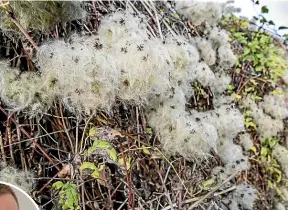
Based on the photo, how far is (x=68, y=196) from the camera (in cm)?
117

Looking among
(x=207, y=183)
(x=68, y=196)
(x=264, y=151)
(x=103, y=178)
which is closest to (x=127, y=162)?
(x=103, y=178)

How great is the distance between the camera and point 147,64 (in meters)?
1.18

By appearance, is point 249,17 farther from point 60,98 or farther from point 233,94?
point 60,98

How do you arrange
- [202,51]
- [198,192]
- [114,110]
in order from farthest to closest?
[202,51] → [198,192] → [114,110]

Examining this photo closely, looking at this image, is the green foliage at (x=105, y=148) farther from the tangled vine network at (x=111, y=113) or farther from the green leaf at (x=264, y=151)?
the green leaf at (x=264, y=151)

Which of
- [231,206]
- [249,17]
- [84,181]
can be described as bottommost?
[231,206]

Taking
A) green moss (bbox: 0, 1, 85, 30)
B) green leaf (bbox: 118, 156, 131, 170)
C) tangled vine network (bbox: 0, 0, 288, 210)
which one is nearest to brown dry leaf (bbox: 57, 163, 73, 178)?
tangled vine network (bbox: 0, 0, 288, 210)

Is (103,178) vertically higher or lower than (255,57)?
lower

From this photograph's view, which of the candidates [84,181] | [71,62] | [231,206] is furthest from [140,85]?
[231,206]

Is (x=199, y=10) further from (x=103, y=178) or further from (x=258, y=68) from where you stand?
(x=103, y=178)

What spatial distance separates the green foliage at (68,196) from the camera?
117 cm

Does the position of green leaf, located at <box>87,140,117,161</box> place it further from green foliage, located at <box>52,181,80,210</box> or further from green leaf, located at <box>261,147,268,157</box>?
green leaf, located at <box>261,147,268,157</box>

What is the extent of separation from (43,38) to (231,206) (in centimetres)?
77

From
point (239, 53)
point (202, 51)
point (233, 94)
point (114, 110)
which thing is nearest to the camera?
point (114, 110)
